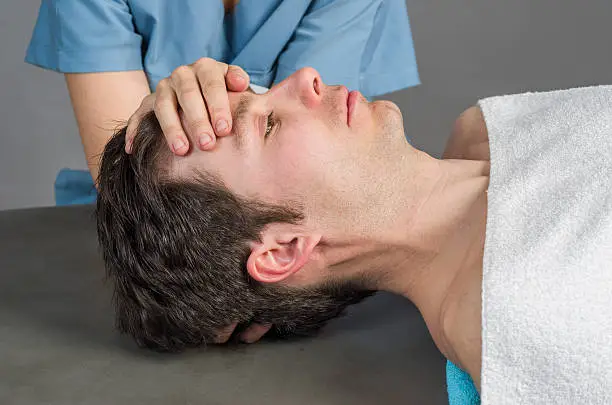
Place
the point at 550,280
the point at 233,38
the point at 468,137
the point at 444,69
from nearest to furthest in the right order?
the point at 550,280 < the point at 468,137 < the point at 233,38 < the point at 444,69

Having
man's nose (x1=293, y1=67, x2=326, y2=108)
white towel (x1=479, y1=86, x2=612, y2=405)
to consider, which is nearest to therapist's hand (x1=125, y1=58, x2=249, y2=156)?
man's nose (x1=293, y1=67, x2=326, y2=108)

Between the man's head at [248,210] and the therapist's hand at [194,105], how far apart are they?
3 cm

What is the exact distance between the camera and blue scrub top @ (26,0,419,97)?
1.87m

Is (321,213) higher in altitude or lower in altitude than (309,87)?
lower

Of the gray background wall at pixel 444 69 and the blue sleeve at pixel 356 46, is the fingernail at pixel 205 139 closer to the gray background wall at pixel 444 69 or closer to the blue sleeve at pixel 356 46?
the blue sleeve at pixel 356 46

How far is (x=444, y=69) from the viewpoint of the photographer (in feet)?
11.2

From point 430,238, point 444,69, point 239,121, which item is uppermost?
point 239,121

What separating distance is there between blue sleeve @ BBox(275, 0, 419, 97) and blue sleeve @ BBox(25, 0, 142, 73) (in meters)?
0.36

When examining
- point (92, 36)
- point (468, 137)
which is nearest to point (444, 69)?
point (468, 137)

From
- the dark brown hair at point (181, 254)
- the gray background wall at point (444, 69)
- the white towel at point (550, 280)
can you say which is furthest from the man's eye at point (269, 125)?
the gray background wall at point (444, 69)

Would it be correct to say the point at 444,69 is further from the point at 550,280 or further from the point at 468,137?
the point at 550,280

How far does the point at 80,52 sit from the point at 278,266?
0.69 metres

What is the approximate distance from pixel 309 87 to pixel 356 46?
632 mm

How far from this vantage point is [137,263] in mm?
1524
